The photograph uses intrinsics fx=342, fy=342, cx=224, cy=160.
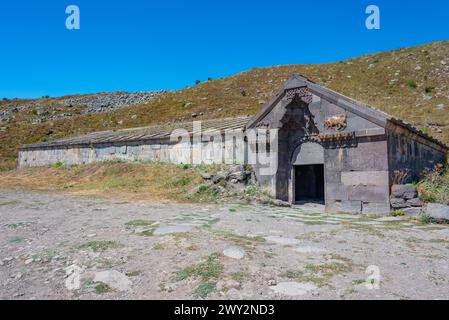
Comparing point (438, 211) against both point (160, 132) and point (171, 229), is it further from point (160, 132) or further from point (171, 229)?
point (160, 132)

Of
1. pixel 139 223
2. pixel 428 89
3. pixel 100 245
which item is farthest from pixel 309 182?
pixel 428 89

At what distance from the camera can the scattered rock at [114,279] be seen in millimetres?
3461

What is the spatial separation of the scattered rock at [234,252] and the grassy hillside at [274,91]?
21949 millimetres

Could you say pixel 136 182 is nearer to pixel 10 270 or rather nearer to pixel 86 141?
pixel 86 141

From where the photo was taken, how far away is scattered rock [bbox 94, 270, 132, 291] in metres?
3.46

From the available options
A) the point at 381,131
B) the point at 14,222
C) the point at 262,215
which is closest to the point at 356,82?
the point at 381,131

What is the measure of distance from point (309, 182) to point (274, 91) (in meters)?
21.6

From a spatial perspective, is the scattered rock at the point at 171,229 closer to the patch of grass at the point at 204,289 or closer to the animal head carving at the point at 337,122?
the patch of grass at the point at 204,289

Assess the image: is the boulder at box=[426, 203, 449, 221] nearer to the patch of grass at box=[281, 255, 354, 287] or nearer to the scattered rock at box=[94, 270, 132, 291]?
the patch of grass at box=[281, 255, 354, 287]

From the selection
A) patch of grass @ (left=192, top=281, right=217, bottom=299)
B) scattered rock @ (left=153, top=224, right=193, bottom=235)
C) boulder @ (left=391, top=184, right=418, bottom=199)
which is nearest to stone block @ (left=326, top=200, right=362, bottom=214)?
boulder @ (left=391, top=184, right=418, bottom=199)

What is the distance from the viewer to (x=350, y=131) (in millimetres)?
9289

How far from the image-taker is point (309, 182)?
45.8 ft

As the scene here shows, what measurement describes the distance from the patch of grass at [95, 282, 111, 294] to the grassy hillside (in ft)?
77.0

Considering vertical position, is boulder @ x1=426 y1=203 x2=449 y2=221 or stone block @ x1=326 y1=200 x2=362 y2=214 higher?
boulder @ x1=426 y1=203 x2=449 y2=221
